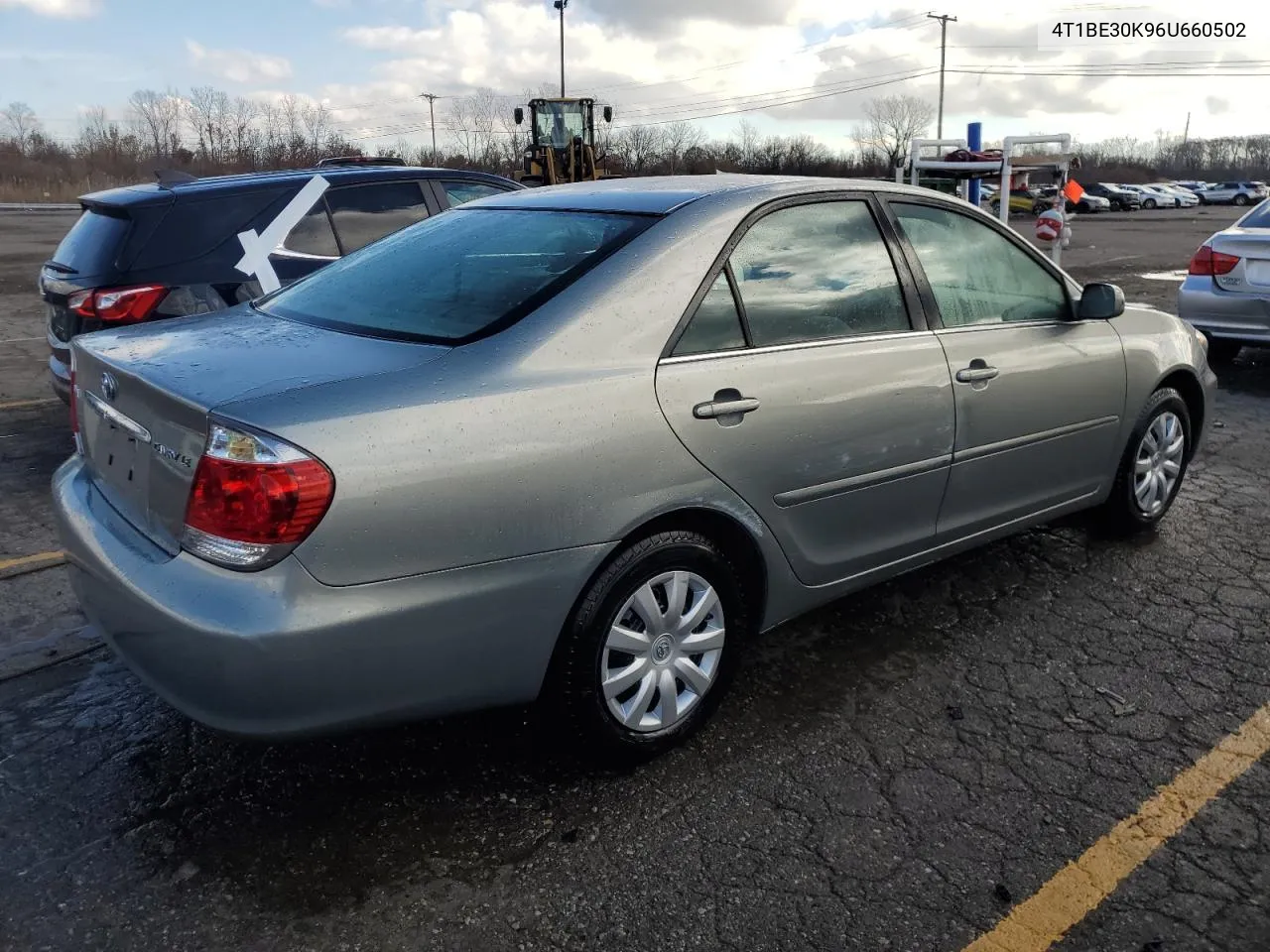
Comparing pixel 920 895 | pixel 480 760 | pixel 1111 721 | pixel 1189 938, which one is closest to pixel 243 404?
pixel 480 760

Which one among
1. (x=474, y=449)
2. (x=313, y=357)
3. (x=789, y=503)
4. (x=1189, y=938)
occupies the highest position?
(x=313, y=357)

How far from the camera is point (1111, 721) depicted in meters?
3.22

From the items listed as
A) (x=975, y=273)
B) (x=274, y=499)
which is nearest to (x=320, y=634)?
(x=274, y=499)

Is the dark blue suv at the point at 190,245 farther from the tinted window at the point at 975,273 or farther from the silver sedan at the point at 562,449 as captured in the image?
the tinted window at the point at 975,273

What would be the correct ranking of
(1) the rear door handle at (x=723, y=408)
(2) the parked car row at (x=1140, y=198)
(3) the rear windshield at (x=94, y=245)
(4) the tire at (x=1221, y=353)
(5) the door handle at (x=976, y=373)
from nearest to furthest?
(1) the rear door handle at (x=723, y=408) → (5) the door handle at (x=976, y=373) → (3) the rear windshield at (x=94, y=245) → (4) the tire at (x=1221, y=353) → (2) the parked car row at (x=1140, y=198)

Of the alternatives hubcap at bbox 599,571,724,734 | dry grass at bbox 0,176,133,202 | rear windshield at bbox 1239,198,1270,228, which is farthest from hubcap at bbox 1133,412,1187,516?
dry grass at bbox 0,176,133,202

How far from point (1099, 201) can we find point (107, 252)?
175 ft

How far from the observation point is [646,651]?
284cm

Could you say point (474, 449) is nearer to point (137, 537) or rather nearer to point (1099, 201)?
point (137, 537)

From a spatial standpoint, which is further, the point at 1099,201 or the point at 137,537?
the point at 1099,201

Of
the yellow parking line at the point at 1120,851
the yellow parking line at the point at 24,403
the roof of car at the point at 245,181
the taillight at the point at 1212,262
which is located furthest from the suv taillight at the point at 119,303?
the taillight at the point at 1212,262

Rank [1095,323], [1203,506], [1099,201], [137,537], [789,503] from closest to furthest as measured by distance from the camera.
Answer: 1. [137,537]
2. [789,503]
3. [1095,323]
4. [1203,506]
5. [1099,201]

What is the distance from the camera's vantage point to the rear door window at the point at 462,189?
267 inches

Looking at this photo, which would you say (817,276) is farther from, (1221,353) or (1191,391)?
(1221,353)
